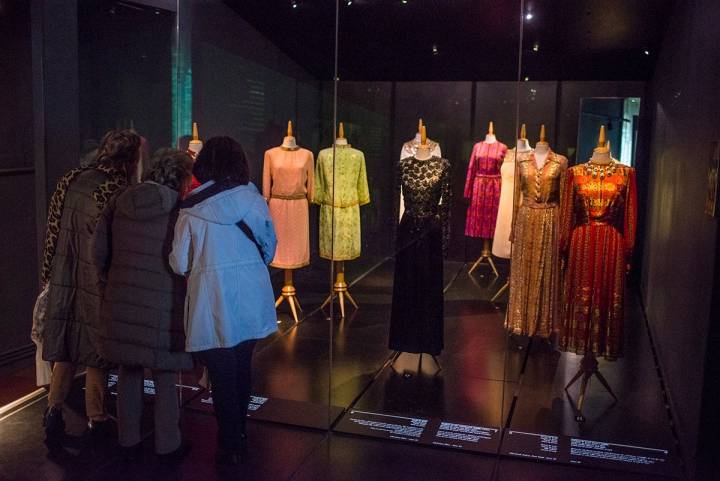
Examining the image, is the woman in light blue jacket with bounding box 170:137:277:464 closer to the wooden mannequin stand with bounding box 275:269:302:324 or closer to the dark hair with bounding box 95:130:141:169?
the dark hair with bounding box 95:130:141:169

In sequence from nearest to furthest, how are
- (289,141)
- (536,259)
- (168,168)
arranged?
(168,168), (289,141), (536,259)

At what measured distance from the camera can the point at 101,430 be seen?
369 cm

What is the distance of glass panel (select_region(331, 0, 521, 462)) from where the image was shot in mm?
3799

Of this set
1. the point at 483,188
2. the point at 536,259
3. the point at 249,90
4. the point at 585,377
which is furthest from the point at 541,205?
the point at 249,90

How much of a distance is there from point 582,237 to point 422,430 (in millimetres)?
1303

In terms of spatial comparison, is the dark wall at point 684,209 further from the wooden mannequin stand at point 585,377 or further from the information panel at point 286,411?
the information panel at point 286,411

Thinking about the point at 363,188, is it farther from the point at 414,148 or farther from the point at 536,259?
the point at 536,259

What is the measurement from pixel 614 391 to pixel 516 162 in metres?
1.43

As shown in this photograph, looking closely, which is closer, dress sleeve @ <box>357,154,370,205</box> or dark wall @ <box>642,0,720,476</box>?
dark wall @ <box>642,0,720,476</box>

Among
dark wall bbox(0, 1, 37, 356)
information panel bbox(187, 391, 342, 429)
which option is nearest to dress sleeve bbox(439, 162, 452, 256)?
information panel bbox(187, 391, 342, 429)

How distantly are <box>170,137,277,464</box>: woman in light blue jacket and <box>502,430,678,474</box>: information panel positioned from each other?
1400 mm

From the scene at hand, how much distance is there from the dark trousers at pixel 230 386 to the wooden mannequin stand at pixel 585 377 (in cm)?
174

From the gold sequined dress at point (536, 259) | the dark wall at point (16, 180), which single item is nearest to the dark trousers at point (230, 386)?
the gold sequined dress at point (536, 259)

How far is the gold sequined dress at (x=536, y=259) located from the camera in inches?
163
